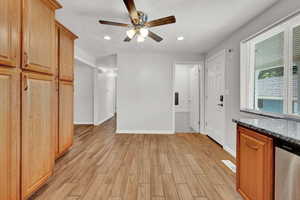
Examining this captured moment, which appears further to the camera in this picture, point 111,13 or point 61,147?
point 61,147

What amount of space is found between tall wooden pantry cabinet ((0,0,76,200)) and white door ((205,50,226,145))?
3347 mm

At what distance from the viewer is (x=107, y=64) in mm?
6277

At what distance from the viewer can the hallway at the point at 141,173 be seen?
2.02 meters

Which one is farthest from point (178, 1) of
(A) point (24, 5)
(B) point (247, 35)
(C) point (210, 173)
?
(C) point (210, 173)

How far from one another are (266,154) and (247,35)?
223cm

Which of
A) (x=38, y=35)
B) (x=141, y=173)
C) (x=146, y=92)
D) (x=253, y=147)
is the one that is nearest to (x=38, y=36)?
(x=38, y=35)

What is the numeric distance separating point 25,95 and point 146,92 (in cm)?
357

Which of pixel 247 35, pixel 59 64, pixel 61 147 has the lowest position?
pixel 61 147

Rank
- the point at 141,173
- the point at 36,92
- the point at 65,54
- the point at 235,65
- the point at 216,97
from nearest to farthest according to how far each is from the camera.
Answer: the point at 36,92 → the point at 141,173 → the point at 65,54 → the point at 235,65 → the point at 216,97

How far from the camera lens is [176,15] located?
2.65 m

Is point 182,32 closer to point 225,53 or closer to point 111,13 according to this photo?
point 225,53

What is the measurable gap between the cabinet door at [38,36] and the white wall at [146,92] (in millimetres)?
2966

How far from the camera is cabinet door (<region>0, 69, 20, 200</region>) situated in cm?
141

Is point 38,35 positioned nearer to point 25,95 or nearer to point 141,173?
point 25,95
